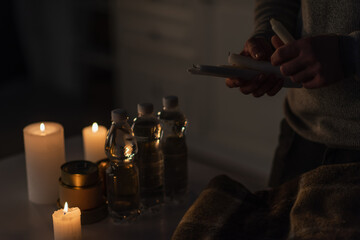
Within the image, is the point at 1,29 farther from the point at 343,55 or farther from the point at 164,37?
the point at 343,55

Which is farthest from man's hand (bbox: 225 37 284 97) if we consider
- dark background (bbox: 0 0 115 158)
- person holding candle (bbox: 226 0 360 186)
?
dark background (bbox: 0 0 115 158)

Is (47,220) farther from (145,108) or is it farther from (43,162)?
(145,108)

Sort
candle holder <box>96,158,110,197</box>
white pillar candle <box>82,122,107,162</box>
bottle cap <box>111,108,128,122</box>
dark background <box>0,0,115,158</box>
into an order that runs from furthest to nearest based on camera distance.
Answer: dark background <box>0,0,115,158</box>
white pillar candle <box>82,122,107,162</box>
candle holder <box>96,158,110,197</box>
bottle cap <box>111,108,128,122</box>

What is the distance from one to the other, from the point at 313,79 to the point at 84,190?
17.2 inches

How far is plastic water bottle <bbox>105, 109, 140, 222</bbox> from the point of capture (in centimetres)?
90

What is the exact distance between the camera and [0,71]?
Result: 137 inches

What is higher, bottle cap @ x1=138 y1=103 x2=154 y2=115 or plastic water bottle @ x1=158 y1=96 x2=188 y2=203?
bottle cap @ x1=138 y1=103 x2=154 y2=115

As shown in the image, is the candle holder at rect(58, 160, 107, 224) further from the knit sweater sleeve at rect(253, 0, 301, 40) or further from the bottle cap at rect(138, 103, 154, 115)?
the knit sweater sleeve at rect(253, 0, 301, 40)

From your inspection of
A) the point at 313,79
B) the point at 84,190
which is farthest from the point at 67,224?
the point at 313,79

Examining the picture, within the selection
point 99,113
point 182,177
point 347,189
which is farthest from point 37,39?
point 347,189

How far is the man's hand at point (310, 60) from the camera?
2.68 feet

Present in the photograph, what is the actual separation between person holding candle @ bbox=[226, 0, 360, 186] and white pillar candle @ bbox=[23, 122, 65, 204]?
37cm

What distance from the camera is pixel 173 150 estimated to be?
0.99m

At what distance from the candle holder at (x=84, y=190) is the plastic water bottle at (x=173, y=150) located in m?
0.14
